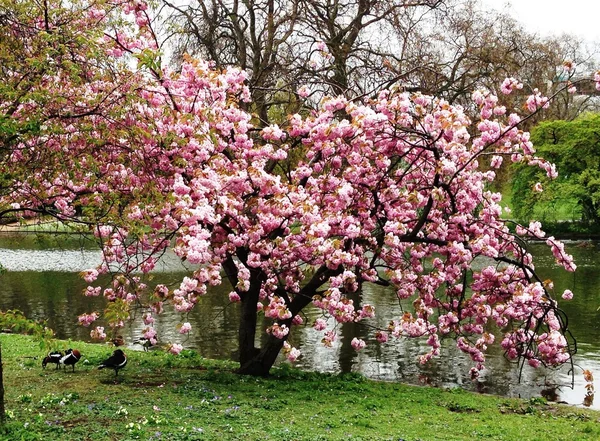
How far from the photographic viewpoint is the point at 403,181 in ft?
37.2

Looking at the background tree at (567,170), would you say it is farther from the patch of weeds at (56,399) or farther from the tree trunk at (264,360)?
the patch of weeds at (56,399)

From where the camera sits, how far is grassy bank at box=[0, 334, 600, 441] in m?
7.73

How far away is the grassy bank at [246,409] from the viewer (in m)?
7.73

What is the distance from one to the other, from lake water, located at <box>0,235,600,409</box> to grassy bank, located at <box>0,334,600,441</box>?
1.78 m

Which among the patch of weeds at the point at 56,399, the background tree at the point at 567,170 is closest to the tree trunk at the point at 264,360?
the patch of weeds at the point at 56,399

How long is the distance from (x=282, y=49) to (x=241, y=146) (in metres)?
11.1

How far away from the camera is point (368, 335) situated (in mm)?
17016

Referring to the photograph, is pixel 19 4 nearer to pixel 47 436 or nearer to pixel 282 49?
pixel 47 436

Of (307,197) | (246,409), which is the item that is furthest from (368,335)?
(246,409)

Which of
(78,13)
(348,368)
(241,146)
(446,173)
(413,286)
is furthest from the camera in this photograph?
(348,368)

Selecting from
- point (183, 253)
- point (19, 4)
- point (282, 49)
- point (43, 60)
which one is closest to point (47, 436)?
point (183, 253)

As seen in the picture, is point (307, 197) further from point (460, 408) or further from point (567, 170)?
point (567, 170)

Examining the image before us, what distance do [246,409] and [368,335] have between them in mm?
8475

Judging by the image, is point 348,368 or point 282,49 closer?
point 348,368
